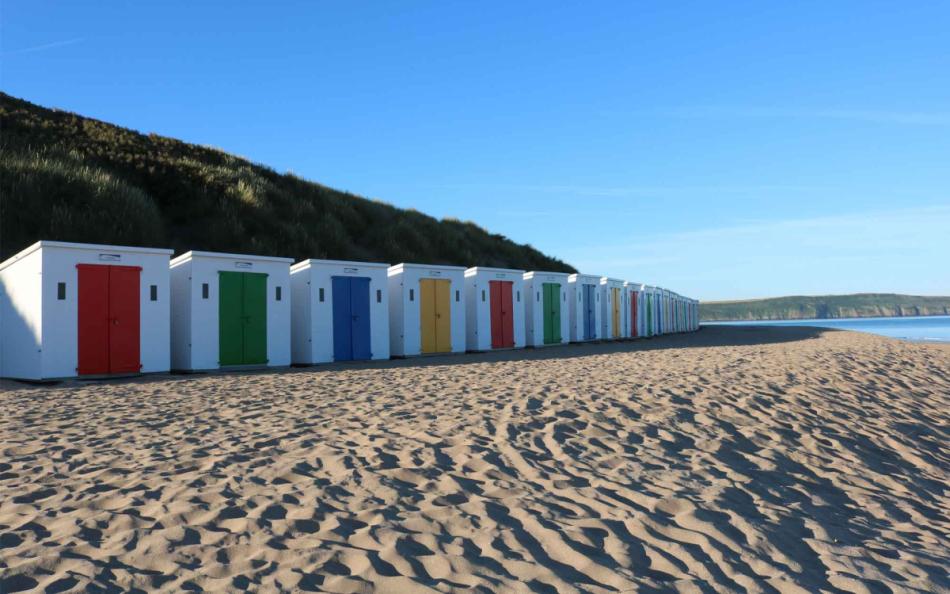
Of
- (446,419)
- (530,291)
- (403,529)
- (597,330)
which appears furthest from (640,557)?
(597,330)

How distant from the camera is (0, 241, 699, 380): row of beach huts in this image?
442 inches

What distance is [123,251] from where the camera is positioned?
1181 centimetres

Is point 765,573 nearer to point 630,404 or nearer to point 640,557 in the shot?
point 640,557

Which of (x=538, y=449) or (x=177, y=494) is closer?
(x=177, y=494)

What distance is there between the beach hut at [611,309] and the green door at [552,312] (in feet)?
9.86

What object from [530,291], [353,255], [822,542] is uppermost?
[353,255]

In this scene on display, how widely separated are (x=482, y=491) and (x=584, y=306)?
18264 millimetres

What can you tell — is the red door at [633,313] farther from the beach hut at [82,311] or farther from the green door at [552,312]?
the beach hut at [82,311]

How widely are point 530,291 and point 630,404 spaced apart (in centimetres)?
1262

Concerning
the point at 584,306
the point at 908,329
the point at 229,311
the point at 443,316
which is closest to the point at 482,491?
the point at 229,311

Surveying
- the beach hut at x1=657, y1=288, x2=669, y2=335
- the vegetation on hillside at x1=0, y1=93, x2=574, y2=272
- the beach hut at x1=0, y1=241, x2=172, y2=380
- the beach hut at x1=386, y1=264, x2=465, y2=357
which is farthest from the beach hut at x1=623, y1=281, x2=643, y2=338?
the beach hut at x1=0, y1=241, x2=172, y2=380

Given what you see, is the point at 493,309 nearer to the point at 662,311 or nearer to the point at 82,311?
the point at 82,311

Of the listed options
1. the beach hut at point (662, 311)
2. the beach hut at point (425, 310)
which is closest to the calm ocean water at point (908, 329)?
the beach hut at point (662, 311)

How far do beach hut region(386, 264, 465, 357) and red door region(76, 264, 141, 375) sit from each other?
6.07 m
